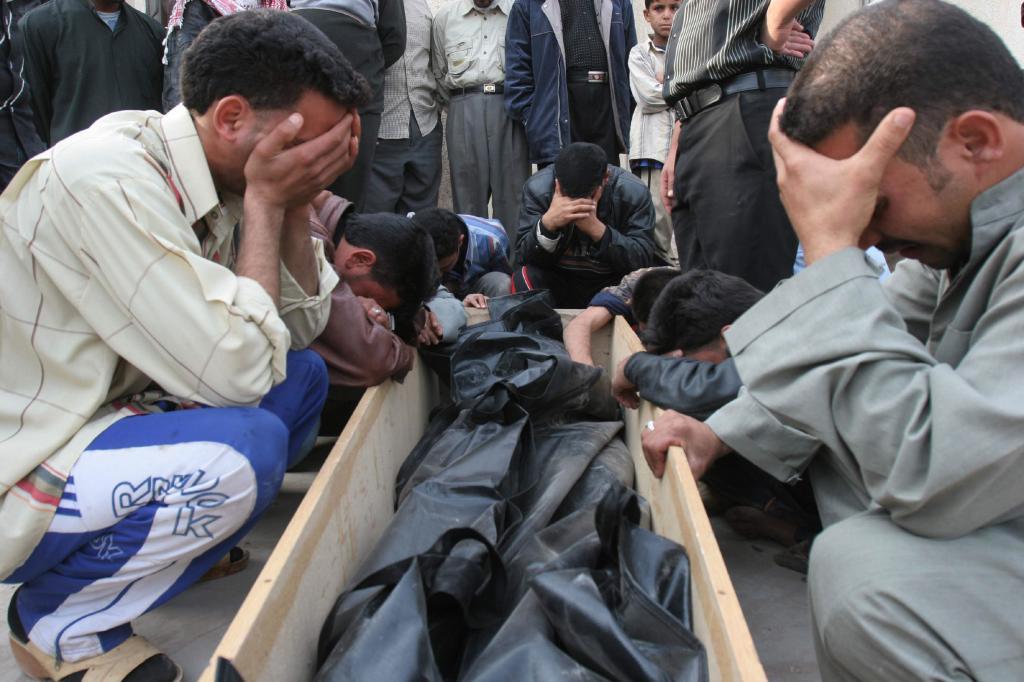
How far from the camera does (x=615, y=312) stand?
3006 millimetres

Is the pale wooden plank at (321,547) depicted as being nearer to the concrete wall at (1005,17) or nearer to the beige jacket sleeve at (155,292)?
the beige jacket sleeve at (155,292)

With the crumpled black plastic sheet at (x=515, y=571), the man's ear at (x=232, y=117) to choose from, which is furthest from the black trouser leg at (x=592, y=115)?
the man's ear at (x=232, y=117)

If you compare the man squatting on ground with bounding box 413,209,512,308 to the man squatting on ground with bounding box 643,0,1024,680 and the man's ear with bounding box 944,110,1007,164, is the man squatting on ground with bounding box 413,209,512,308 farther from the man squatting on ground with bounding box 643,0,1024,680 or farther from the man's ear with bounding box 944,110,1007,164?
the man's ear with bounding box 944,110,1007,164

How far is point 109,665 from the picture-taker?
1461 mm

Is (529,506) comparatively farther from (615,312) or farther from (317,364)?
(615,312)

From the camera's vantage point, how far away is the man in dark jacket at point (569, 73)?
4.50 meters

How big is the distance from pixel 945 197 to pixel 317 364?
1327 millimetres

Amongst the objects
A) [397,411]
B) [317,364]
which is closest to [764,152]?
[397,411]

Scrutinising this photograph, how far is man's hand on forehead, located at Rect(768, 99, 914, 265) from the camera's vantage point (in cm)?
112

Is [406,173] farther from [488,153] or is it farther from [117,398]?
[117,398]

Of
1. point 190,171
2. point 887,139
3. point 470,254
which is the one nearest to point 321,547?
point 190,171

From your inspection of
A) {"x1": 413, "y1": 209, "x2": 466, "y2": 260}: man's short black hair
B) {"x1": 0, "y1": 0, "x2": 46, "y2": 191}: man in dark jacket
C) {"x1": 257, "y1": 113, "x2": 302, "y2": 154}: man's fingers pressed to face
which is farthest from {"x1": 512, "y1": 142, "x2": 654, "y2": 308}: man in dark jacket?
{"x1": 0, "y1": 0, "x2": 46, "y2": 191}: man in dark jacket

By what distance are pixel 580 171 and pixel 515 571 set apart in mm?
2262

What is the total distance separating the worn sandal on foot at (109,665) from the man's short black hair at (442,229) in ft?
7.52
